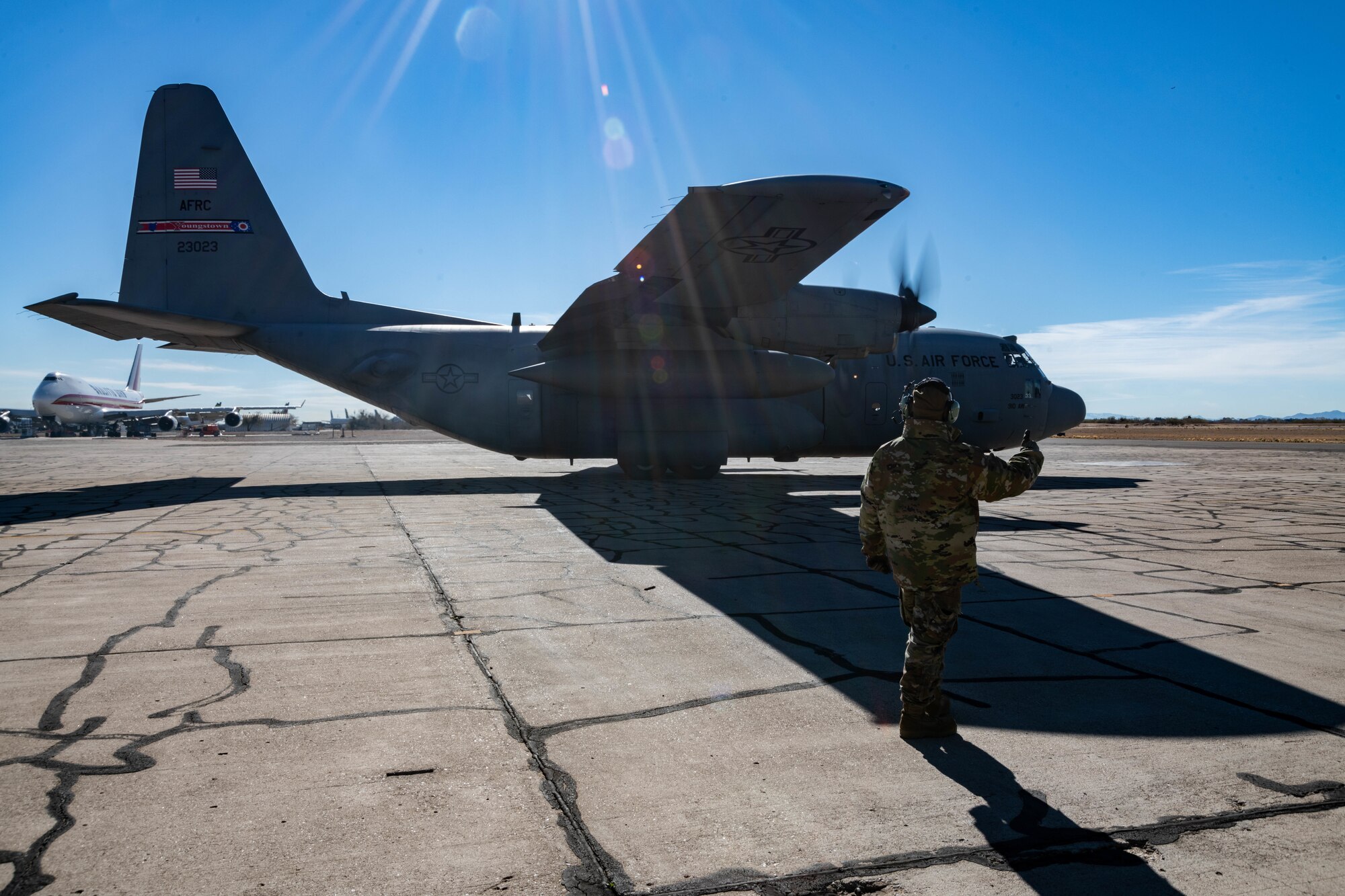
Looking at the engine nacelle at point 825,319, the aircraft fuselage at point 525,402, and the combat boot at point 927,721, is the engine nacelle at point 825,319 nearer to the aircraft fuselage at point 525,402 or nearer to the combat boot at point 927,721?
the aircraft fuselage at point 525,402

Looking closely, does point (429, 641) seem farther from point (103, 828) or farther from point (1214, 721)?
point (1214, 721)

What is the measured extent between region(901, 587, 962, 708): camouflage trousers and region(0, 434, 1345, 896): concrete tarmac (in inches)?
9.6

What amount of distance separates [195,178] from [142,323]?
11.2ft

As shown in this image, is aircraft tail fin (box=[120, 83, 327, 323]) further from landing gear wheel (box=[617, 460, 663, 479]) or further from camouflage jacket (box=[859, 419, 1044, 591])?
camouflage jacket (box=[859, 419, 1044, 591])

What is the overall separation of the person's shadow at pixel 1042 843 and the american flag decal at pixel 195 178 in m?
19.1

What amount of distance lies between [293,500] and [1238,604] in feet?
45.7

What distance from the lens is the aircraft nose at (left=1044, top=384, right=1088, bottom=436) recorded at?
20.1 meters

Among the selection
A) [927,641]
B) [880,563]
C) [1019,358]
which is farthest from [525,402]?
[927,641]

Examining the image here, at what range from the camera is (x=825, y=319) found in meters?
16.3

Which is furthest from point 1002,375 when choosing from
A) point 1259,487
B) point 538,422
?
point 538,422

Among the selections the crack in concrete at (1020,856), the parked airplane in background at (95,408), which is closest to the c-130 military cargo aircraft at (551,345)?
the crack in concrete at (1020,856)

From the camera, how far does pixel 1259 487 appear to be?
16891mm

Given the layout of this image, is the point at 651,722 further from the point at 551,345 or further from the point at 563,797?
the point at 551,345

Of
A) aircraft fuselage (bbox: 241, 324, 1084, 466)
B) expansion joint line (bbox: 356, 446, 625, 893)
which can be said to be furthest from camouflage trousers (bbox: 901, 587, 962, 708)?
aircraft fuselage (bbox: 241, 324, 1084, 466)
